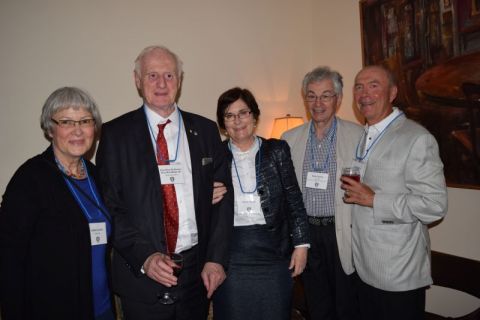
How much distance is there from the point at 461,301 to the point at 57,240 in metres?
3.25

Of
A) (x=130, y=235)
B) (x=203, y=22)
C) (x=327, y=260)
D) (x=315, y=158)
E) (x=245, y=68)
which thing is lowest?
(x=327, y=260)

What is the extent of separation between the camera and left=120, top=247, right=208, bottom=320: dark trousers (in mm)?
1839

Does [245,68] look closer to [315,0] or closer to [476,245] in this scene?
[315,0]

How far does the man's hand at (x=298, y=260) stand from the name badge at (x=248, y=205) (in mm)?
359

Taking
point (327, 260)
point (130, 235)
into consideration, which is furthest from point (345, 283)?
point (130, 235)

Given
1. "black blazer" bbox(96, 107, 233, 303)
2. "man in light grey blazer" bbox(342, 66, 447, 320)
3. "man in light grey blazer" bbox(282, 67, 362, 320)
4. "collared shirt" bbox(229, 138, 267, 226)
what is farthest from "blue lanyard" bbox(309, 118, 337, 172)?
"black blazer" bbox(96, 107, 233, 303)

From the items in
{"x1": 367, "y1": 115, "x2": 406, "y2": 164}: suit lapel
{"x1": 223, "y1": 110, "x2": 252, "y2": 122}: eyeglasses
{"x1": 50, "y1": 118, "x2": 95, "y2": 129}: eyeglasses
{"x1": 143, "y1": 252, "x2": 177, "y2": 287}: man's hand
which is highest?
{"x1": 223, "y1": 110, "x2": 252, "y2": 122}: eyeglasses

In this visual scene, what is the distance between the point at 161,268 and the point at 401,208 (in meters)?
1.39

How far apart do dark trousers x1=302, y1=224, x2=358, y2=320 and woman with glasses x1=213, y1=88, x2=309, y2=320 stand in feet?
0.98

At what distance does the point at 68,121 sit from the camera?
1752mm

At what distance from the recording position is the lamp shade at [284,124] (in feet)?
13.1

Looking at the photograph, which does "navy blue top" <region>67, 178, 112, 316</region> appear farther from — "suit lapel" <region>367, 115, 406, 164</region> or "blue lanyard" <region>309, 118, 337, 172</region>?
"suit lapel" <region>367, 115, 406, 164</region>

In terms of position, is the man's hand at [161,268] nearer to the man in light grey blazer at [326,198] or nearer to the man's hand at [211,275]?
the man's hand at [211,275]

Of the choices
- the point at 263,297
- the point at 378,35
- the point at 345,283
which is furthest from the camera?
the point at 378,35
